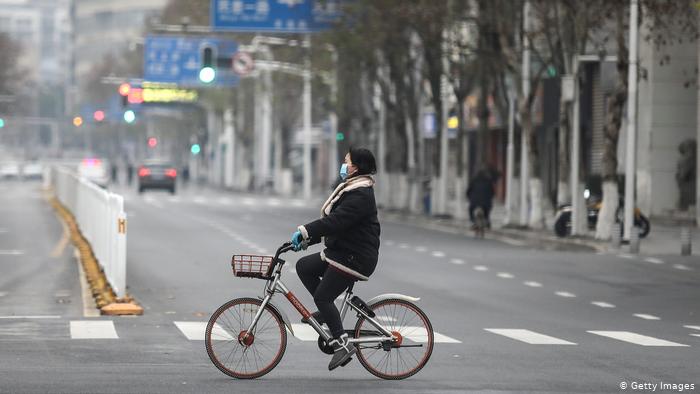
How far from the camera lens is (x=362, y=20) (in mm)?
54969

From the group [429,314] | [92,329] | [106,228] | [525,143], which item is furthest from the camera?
[525,143]

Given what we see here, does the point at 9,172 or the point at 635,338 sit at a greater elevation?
the point at 635,338

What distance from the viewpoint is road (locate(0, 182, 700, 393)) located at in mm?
13453

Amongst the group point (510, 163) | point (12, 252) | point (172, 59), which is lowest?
point (12, 252)

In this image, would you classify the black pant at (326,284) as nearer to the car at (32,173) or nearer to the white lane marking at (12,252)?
the white lane marking at (12,252)

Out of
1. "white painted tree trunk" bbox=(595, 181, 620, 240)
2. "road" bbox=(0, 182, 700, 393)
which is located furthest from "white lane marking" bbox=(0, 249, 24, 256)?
"white painted tree trunk" bbox=(595, 181, 620, 240)

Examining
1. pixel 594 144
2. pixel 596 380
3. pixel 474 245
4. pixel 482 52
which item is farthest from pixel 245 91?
pixel 596 380

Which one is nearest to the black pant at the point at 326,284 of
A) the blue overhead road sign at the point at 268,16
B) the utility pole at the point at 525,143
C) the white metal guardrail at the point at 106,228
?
the white metal guardrail at the point at 106,228

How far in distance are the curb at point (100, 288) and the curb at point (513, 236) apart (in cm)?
964

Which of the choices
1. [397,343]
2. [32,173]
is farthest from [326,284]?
[32,173]

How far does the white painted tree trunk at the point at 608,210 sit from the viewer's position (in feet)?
126

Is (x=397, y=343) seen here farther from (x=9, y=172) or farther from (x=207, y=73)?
(x=9, y=172)

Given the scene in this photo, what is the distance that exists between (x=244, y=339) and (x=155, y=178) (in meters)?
73.6

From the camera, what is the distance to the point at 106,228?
25.0 meters
